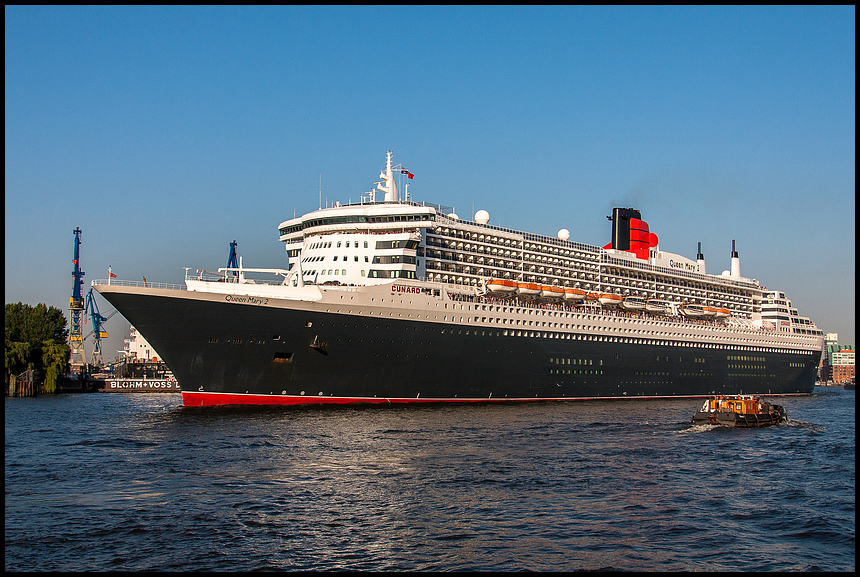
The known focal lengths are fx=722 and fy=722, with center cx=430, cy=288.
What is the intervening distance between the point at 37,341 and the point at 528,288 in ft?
187

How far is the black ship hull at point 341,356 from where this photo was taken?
123 feet

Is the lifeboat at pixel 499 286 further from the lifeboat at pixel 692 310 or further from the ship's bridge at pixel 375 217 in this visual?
the lifeboat at pixel 692 310

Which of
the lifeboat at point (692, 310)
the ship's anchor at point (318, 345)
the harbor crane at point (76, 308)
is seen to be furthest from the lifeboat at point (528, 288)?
the harbor crane at point (76, 308)

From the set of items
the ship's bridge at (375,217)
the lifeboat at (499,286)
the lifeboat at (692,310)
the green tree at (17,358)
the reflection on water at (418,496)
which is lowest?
the reflection on water at (418,496)

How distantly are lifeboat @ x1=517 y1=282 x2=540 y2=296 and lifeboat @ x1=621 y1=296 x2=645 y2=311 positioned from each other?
11.1 m

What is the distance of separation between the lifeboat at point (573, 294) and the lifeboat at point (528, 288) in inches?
128

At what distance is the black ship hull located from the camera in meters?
37.3

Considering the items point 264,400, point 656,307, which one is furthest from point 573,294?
point 264,400

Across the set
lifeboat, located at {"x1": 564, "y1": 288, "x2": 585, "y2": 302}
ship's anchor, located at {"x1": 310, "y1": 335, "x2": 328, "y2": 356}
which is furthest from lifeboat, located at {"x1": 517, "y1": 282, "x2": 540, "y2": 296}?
ship's anchor, located at {"x1": 310, "y1": 335, "x2": 328, "y2": 356}

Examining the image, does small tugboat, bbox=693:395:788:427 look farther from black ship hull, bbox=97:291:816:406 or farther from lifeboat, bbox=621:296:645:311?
lifeboat, bbox=621:296:645:311

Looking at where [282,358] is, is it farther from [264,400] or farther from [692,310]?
[692,310]

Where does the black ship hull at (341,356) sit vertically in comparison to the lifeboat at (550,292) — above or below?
below

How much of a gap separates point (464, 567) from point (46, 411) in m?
40.4

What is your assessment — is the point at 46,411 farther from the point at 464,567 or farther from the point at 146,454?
the point at 464,567
